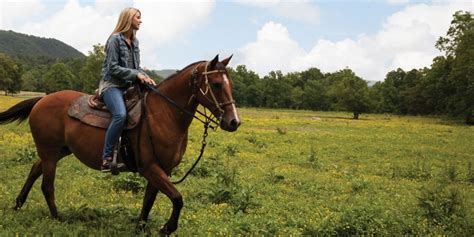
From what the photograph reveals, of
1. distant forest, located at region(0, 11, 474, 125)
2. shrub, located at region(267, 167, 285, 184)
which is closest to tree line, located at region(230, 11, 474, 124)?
distant forest, located at region(0, 11, 474, 125)

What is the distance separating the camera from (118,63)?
285 inches

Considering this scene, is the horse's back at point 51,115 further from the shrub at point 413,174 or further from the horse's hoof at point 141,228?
the shrub at point 413,174

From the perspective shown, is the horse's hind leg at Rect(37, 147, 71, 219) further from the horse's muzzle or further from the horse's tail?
the horse's muzzle

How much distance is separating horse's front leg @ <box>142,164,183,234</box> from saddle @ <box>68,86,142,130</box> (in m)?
0.83

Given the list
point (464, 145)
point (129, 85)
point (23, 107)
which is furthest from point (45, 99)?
point (464, 145)

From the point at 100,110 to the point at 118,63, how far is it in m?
0.92

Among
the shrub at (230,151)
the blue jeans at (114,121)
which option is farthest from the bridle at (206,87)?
the shrub at (230,151)

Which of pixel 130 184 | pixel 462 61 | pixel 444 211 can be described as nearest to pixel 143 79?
pixel 130 184

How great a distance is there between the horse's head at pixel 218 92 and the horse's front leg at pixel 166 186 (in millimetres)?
1257

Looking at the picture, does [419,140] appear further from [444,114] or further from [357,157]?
[444,114]

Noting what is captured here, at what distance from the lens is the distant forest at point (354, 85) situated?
6769 cm

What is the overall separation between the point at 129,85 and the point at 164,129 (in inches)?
46.4

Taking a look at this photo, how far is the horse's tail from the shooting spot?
888cm

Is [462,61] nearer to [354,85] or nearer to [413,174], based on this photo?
[354,85]
